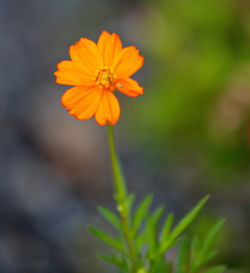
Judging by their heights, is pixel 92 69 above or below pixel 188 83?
below

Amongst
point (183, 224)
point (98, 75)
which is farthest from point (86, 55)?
point (183, 224)

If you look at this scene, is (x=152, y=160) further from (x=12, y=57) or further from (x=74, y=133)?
(x=12, y=57)

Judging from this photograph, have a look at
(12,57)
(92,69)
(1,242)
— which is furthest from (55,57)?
(92,69)

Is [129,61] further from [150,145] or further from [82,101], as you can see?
[150,145]

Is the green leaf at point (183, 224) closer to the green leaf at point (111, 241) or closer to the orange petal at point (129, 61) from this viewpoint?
the green leaf at point (111, 241)

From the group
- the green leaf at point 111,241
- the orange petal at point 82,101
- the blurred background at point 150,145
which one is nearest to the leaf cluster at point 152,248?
the green leaf at point 111,241

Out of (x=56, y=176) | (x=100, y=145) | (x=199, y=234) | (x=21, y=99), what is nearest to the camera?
(x=199, y=234)

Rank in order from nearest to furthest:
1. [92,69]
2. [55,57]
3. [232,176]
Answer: [92,69] < [232,176] < [55,57]
